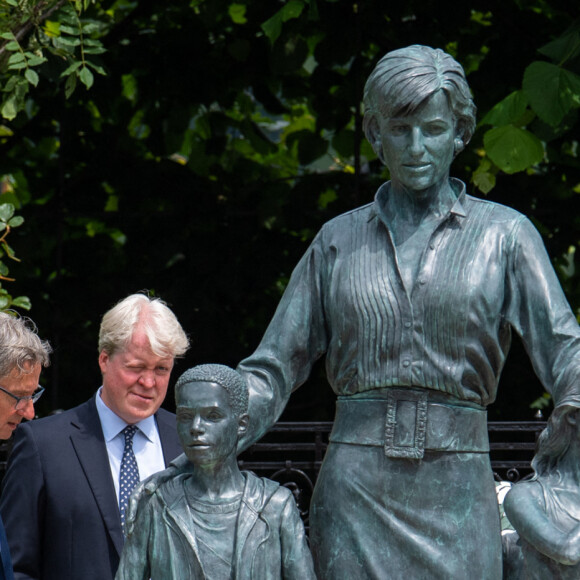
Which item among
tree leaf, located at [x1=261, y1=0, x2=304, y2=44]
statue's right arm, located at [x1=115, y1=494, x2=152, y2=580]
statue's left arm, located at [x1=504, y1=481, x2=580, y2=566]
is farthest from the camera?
tree leaf, located at [x1=261, y1=0, x2=304, y2=44]

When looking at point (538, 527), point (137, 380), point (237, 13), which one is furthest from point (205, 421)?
point (237, 13)

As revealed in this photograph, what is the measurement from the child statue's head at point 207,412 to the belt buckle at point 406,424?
1.29ft

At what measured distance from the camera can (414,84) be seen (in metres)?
3.33

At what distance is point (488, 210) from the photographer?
3.47 meters

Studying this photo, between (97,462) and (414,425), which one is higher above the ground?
(414,425)

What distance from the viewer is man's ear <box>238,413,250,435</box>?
3.26 metres

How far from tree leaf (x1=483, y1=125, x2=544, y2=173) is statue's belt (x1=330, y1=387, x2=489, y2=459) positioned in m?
3.01

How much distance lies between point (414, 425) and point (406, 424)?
0.02m

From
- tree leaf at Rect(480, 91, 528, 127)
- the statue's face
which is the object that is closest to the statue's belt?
the statue's face

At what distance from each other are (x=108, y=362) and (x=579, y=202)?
345 centimetres

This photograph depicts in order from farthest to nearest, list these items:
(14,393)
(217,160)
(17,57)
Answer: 1. (217,160)
2. (17,57)
3. (14,393)

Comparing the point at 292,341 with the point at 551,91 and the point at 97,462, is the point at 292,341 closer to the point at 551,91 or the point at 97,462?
the point at 97,462

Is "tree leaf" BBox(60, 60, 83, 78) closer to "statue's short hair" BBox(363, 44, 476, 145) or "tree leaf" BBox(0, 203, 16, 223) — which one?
"tree leaf" BBox(0, 203, 16, 223)

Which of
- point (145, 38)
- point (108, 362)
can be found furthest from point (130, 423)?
point (145, 38)
